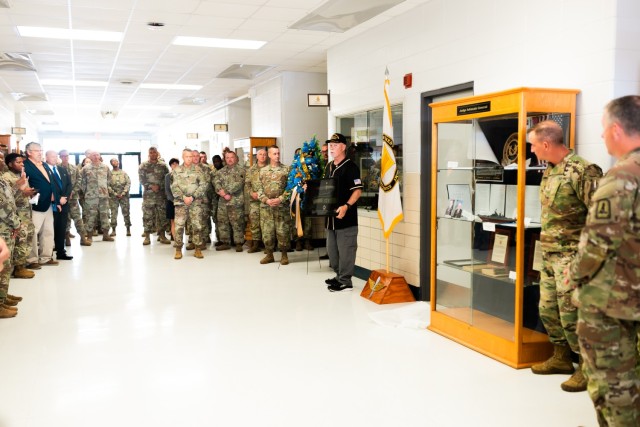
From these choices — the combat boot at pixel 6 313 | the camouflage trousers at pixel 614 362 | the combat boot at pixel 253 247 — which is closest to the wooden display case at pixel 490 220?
the camouflage trousers at pixel 614 362

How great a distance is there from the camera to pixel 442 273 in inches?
190

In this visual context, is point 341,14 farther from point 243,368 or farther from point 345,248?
point 243,368

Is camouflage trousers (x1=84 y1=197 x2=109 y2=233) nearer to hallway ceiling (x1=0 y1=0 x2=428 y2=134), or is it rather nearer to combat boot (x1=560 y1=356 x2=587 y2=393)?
hallway ceiling (x1=0 y1=0 x2=428 y2=134)

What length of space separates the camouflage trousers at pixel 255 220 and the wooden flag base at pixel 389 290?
11.2 ft

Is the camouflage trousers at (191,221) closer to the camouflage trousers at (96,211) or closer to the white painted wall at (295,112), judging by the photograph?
the white painted wall at (295,112)

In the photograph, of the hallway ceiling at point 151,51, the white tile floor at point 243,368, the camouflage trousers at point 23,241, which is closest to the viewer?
the white tile floor at point 243,368

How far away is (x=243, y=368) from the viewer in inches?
159

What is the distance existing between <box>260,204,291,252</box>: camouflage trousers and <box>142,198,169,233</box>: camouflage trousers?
309 cm

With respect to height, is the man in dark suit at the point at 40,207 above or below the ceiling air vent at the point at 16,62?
below

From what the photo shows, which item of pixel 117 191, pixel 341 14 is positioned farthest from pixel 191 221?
pixel 341 14

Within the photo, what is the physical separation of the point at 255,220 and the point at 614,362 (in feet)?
23.6

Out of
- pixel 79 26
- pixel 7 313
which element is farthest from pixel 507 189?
pixel 79 26

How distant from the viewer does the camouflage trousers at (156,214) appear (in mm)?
10641

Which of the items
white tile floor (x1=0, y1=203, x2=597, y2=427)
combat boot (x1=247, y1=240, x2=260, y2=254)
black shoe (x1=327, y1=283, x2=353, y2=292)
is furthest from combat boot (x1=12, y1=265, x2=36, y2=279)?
black shoe (x1=327, y1=283, x2=353, y2=292)
